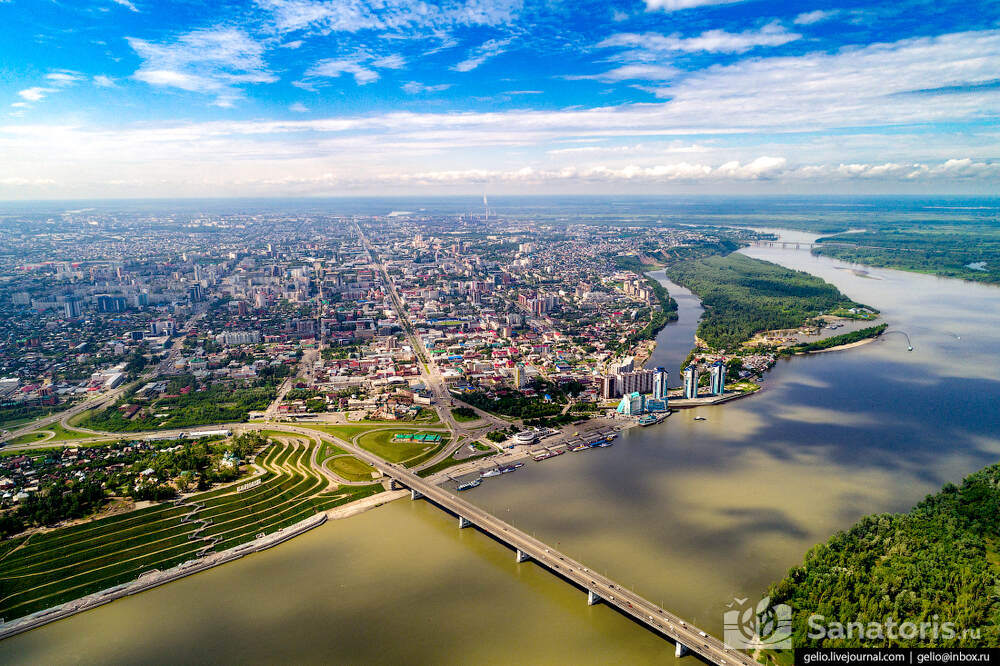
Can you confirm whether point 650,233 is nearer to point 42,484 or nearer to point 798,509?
point 798,509

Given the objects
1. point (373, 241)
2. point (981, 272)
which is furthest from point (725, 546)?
point (373, 241)

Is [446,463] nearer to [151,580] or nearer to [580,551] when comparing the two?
[580,551]

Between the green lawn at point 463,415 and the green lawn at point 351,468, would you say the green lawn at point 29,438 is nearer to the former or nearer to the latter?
the green lawn at point 351,468

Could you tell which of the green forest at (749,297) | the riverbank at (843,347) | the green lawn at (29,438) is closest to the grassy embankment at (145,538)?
the green lawn at (29,438)

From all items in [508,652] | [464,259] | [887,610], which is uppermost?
[464,259]

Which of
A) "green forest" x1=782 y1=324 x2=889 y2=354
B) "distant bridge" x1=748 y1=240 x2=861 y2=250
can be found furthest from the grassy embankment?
"distant bridge" x1=748 y1=240 x2=861 y2=250

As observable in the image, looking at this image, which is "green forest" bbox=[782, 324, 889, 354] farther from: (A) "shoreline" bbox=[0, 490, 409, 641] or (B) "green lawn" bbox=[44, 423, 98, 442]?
(B) "green lawn" bbox=[44, 423, 98, 442]

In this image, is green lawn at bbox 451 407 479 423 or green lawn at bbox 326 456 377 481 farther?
green lawn at bbox 451 407 479 423
